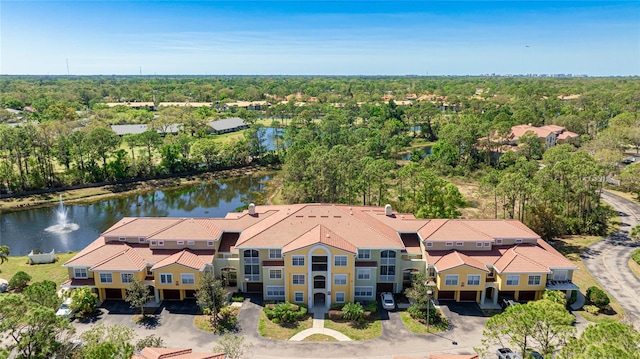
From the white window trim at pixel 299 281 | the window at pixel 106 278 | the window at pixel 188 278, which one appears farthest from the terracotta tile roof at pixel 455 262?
the window at pixel 106 278

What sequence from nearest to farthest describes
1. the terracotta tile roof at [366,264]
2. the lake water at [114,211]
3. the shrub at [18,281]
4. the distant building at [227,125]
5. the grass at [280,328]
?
the grass at [280,328], the terracotta tile roof at [366,264], the shrub at [18,281], the lake water at [114,211], the distant building at [227,125]

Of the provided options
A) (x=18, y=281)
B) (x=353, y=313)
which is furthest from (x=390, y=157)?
(x=18, y=281)

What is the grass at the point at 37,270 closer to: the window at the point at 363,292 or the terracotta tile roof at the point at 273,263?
the terracotta tile roof at the point at 273,263

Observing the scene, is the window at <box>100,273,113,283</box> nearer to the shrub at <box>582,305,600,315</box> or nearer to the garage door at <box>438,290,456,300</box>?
the garage door at <box>438,290,456,300</box>

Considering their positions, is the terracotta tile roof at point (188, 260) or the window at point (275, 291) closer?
the terracotta tile roof at point (188, 260)

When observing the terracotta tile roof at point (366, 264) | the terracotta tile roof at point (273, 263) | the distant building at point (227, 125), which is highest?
the distant building at point (227, 125)

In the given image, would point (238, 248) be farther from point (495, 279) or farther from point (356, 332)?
point (495, 279)

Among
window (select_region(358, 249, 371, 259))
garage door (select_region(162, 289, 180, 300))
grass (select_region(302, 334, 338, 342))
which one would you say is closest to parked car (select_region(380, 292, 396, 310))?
window (select_region(358, 249, 371, 259))
